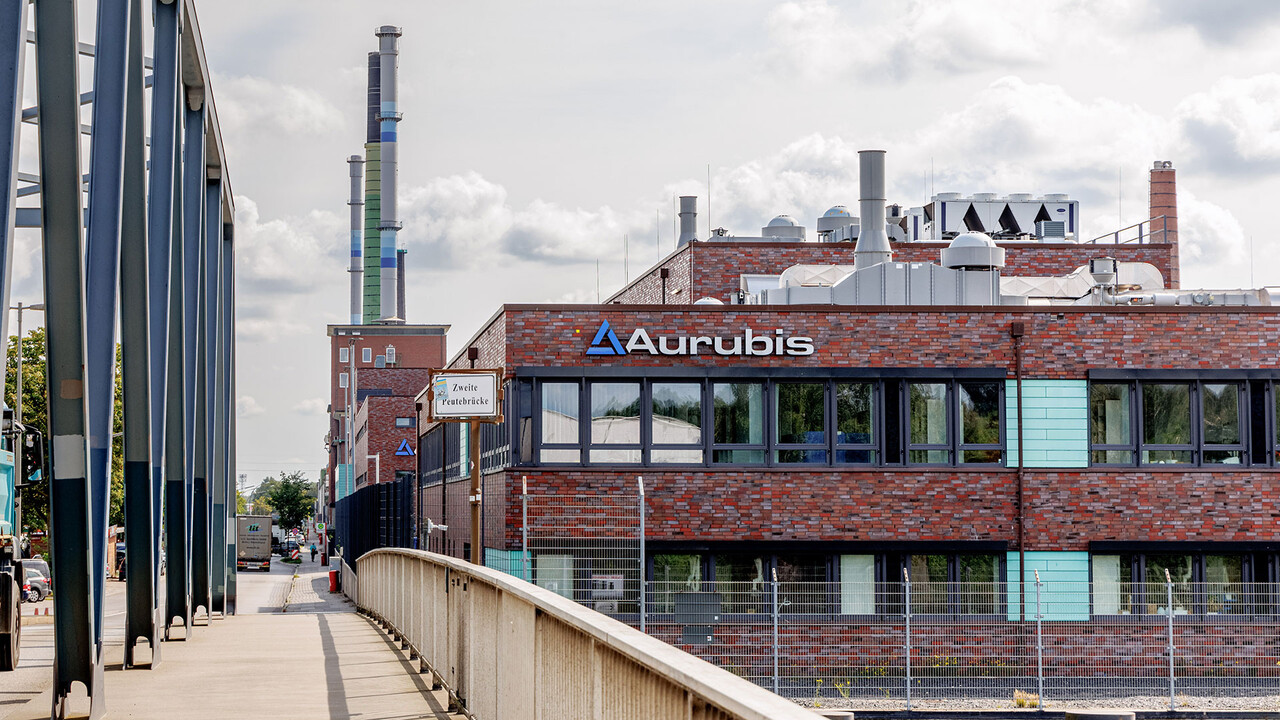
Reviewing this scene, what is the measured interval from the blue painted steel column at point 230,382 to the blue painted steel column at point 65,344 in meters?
17.0

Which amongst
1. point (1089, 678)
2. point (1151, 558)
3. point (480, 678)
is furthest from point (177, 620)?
point (1151, 558)

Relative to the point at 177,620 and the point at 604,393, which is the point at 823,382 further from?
the point at 177,620

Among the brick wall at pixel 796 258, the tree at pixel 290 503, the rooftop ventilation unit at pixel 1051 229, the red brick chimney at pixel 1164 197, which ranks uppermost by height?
the red brick chimney at pixel 1164 197

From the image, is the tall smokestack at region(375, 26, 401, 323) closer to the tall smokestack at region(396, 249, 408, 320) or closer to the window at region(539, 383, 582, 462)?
the tall smokestack at region(396, 249, 408, 320)

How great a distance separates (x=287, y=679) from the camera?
13.4 metres

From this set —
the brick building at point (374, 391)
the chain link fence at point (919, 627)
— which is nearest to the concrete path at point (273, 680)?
the chain link fence at point (919, 627)

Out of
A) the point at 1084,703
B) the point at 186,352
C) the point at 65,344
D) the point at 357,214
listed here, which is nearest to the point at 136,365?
the point at 65,344

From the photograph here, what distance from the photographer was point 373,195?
105 meters

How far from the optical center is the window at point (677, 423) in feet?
93.5

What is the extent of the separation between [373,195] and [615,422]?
261 ft

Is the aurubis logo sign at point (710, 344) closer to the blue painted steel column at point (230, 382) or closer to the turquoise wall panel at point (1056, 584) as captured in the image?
the turquoise wall panel at point (1056, 584)

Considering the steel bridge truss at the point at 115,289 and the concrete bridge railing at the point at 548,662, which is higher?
the steel bridge truss at the point at 115,289

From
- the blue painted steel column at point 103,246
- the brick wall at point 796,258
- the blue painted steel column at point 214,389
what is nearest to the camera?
the blue painted steel column at point 103,246

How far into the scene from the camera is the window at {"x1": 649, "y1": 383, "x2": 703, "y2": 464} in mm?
28484
